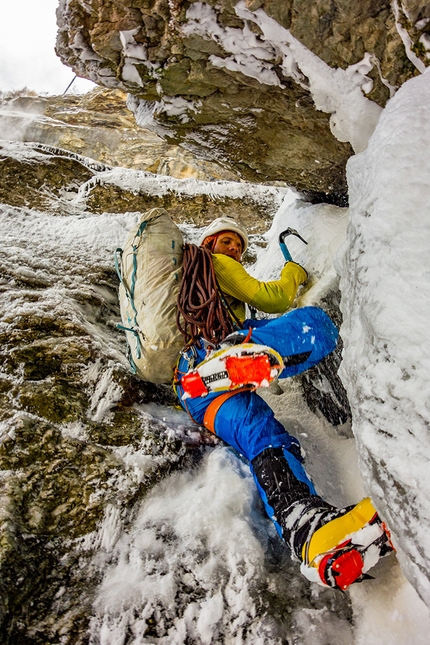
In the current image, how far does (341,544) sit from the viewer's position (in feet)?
5.81

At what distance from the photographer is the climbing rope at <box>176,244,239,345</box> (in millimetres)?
2635

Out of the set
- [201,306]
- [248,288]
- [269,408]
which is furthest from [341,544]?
[248,288]

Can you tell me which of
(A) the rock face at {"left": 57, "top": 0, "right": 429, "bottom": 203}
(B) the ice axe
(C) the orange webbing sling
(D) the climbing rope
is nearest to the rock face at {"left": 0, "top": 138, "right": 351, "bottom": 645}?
(C) the orange webbing sling

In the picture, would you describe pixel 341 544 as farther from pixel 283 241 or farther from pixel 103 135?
pixel 103 135

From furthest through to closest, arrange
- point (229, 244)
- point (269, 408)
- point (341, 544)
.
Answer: point (229, 244)
point (269, 408)
point (341, 544)

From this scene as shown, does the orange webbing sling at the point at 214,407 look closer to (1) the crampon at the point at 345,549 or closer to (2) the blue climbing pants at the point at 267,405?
(2) the blue climbing pants at the point at 267,405

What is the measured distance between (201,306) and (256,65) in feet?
5.08

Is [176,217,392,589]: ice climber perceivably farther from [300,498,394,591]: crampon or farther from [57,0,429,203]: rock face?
[57,0,429,203]: rock face

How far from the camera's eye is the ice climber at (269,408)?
1804 mm

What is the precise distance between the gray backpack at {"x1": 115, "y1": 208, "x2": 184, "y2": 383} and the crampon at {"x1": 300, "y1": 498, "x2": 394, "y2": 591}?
140 cm

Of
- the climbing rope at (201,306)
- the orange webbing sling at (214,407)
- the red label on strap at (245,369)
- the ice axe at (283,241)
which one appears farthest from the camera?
the ice axe at (283,241)

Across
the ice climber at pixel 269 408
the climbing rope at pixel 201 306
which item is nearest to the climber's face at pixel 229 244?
the ice climber at pixel 269 408

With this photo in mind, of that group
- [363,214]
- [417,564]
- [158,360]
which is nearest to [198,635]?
[417,564]

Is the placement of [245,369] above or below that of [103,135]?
above
